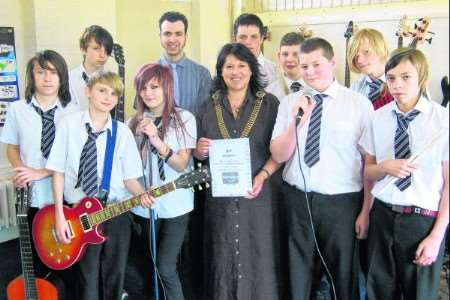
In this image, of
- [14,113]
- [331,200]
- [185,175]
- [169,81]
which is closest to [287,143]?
[331,200]

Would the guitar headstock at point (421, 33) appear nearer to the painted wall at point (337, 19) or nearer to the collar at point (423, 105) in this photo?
the collar at point (423, 105)

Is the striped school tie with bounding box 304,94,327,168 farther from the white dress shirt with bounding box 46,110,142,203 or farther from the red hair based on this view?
the white dress shirt with bounding box 46,110,142,203

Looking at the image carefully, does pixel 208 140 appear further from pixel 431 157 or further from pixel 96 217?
pixel 431 157

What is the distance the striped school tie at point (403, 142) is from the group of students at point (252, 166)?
1 centimetres

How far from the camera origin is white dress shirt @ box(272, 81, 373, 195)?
2072 millimetres

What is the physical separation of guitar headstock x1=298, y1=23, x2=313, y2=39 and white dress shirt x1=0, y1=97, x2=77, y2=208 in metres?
1.56

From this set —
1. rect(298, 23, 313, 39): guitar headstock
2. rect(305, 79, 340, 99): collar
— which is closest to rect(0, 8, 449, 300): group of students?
rect(305, 79, 340, 99): collar

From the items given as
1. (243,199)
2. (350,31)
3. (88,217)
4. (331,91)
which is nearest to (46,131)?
(88,217)

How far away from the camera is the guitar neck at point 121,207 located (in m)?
2.17

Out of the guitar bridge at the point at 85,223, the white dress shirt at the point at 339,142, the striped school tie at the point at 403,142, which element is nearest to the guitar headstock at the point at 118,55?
the guitar bridge at the point at 85,223

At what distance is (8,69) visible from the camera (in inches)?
100.0

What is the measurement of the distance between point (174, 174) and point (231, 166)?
0.31 meters

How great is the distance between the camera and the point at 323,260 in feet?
7.16

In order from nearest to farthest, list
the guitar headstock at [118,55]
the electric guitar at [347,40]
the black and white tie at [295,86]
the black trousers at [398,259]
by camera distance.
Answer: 1. the black trousers at [398,259]
2. the guitar headstock at [118,55]
3. the electric guitar at [347,40]
4. the black and white tie at [295,86]
